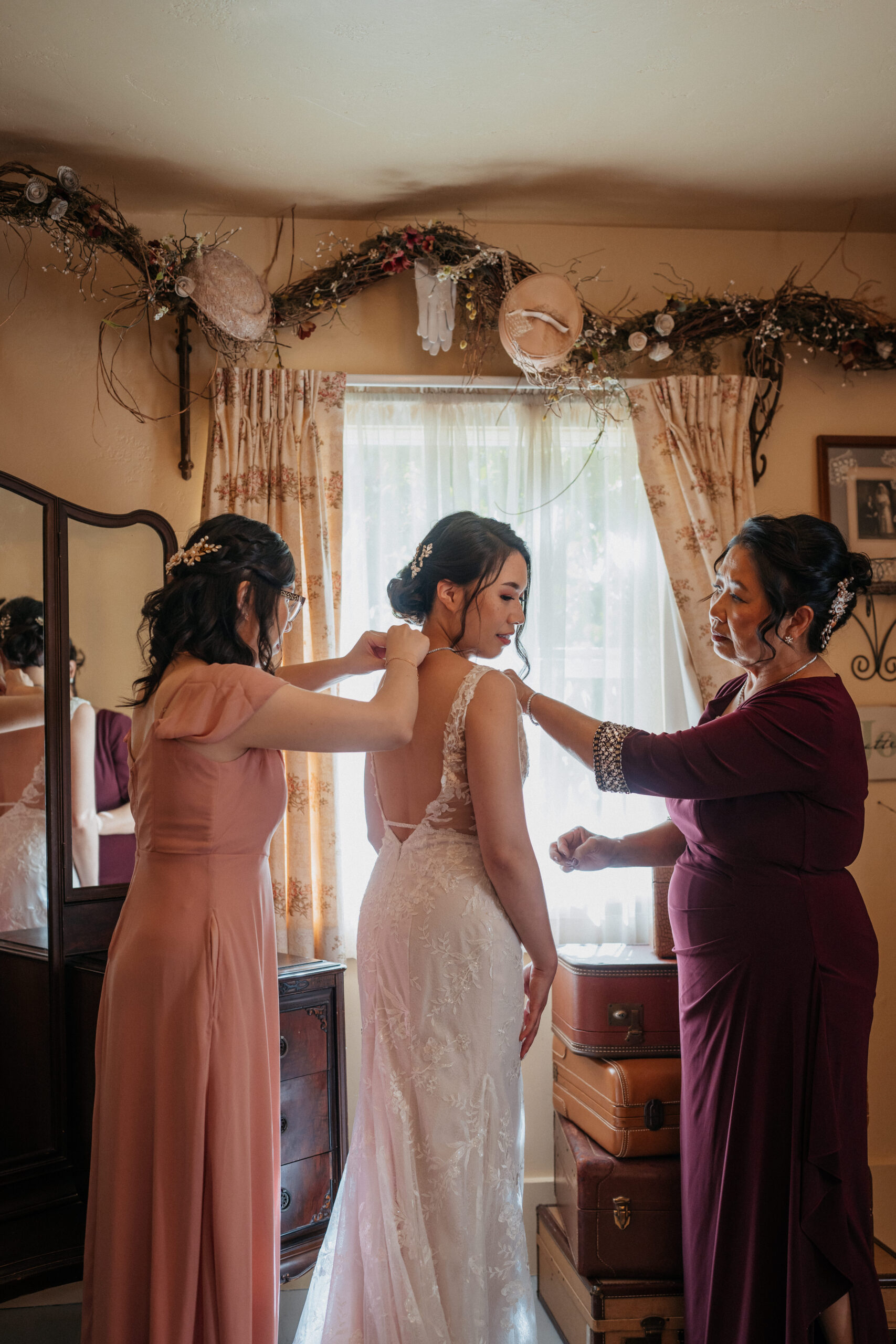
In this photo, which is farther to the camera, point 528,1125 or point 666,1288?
A: point 528,1125

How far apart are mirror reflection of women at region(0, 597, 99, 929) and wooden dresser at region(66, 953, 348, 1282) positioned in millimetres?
221

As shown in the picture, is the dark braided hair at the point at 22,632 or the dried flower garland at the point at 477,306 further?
the dried flower garland at the point at 477,306

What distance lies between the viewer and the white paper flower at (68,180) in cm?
270

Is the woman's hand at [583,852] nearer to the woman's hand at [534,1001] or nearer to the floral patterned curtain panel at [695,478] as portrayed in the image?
the woman's hand at [534,1001]

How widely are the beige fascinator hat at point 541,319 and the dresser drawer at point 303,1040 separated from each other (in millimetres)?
2028

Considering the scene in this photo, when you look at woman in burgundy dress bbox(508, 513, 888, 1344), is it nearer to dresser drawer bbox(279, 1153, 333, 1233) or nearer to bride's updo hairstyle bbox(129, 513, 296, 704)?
bride's updo hairstyle bbox(129, 513, 296, 704)

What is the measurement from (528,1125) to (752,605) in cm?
197

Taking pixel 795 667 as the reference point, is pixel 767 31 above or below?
above

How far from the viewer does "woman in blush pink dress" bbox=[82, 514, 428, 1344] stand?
1685 millimetres

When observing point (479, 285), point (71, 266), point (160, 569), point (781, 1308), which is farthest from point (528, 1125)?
point (71, 266)

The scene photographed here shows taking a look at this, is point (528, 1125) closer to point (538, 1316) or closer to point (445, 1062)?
point (538, 1316)

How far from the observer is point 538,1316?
8.69 ft

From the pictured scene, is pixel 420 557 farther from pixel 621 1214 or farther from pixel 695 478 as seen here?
pixel 621 1214

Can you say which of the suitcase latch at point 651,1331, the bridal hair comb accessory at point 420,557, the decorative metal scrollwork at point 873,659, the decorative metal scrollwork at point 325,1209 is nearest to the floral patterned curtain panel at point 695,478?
the decorative metal scrollwork at point 873,659
